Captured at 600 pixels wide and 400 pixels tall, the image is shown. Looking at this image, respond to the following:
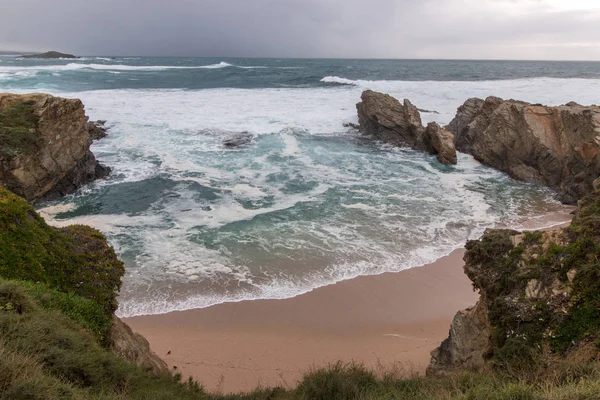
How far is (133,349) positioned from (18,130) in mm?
11387

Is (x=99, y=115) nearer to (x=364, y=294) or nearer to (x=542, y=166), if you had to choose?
(x=364, y=294)

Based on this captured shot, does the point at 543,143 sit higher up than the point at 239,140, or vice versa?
the point at 543,143

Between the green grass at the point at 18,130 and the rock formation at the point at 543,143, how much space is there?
2007cm

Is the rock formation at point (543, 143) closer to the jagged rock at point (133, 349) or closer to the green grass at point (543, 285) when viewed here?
the green grass at point (543, 285)

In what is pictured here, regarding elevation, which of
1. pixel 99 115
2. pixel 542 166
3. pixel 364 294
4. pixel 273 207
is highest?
pixel 99 115

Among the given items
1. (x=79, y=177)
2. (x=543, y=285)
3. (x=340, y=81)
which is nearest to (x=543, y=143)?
(x=543, y=285)

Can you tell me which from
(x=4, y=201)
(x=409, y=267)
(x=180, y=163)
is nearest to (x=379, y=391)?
(x=409, y=267)

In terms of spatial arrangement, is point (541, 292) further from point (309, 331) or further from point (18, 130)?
point (18, 130)

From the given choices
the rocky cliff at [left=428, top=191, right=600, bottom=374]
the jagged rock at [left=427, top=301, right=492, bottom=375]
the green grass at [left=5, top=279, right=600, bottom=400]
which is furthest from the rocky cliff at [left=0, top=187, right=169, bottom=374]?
the rocky cliff at [left=428, top=191, right=600, bottom=374]

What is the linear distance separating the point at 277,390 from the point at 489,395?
286 cm

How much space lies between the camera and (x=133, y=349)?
5652mm

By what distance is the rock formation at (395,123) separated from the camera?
71.8 ft

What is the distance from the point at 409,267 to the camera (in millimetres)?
9695

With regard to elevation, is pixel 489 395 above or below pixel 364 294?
above
